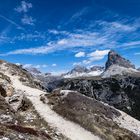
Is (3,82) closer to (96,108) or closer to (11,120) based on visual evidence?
(96,108)

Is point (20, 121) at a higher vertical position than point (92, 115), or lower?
lower

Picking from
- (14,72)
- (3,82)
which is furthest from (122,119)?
(14,72)

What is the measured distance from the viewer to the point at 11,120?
137 feet

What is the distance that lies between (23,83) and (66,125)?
125 ft

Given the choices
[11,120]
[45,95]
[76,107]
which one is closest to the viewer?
[11,120]

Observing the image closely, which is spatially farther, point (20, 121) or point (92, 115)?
point (92, 115)

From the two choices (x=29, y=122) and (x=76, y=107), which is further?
(x=76, y=107)

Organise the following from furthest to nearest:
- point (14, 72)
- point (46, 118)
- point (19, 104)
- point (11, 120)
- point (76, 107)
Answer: point (14, 72) < point (76, 107) < point (19, 104) < point (46, 118) < point (11, 120)

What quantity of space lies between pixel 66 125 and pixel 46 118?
4353mm

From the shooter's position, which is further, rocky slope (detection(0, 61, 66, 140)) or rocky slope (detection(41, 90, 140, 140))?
rocky slope (detection(41, 90, 140, 140))

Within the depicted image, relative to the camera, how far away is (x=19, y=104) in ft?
194

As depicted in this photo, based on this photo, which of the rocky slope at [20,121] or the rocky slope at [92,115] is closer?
the rocky slope at [20,121]

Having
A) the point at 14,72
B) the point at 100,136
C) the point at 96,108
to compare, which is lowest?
the point at 100,136

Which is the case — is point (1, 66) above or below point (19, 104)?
above
